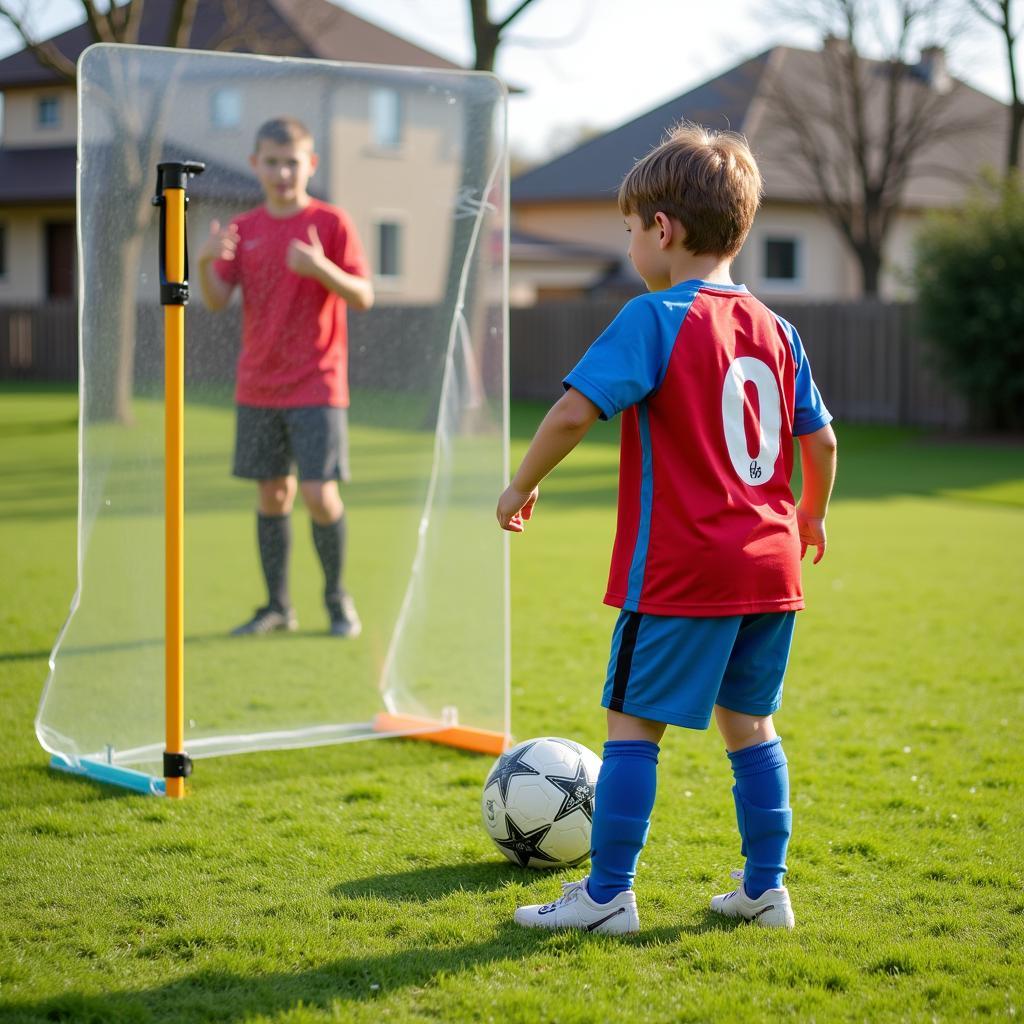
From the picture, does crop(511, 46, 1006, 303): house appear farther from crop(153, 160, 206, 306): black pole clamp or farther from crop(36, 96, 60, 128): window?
crop(153, 160, 206, 306): black pole clamp

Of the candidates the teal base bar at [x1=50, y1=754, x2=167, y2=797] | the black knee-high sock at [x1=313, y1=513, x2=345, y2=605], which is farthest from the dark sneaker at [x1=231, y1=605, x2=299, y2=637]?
the teal base bar at [x1=50, y1=754, x2=167, y2=797]

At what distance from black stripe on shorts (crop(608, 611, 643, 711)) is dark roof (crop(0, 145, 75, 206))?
106ft

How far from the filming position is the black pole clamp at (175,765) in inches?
165

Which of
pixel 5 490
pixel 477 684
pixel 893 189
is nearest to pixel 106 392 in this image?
pixel 477 684

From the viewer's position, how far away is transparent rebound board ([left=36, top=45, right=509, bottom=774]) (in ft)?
14.7

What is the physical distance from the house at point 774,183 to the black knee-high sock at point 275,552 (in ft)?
86.5

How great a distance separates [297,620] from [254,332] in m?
1.75

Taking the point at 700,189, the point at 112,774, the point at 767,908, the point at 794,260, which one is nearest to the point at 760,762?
the point at 767,908

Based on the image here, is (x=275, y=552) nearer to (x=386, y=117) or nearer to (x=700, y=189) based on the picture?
(x=386, y=117)

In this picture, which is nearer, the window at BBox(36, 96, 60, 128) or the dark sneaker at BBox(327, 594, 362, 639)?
the dark sneaker at BBox(327, 594, 362, 639)

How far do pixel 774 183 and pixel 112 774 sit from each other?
3193 cm

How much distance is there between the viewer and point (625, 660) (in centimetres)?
313

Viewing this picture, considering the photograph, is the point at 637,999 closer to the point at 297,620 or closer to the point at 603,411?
the point at 603,411

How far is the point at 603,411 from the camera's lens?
117 inches
